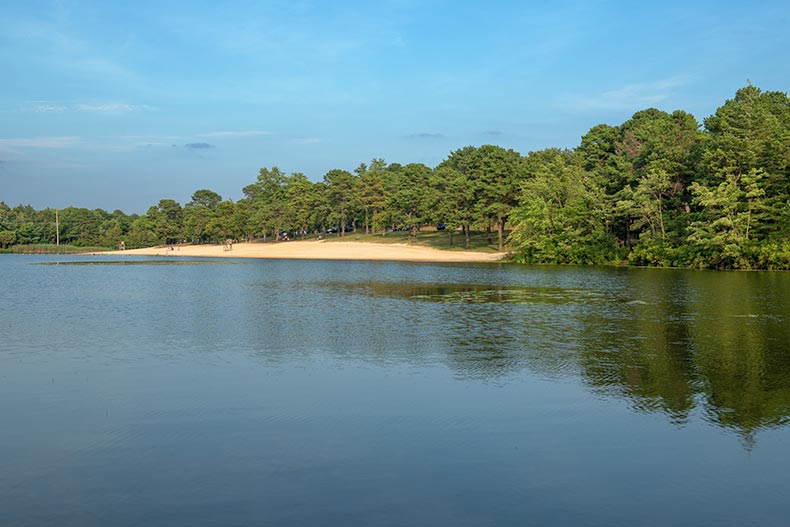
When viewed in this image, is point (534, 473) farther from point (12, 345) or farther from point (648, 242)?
point (648, 242)

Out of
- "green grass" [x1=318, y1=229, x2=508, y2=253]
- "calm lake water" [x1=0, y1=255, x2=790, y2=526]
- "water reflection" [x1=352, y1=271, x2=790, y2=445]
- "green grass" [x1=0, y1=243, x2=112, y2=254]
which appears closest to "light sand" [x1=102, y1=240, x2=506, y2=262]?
"green grass" [x1=318, y1=229, x2=508, y2=253]

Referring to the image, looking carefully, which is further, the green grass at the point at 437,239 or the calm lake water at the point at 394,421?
the green grass at the point at 437,239

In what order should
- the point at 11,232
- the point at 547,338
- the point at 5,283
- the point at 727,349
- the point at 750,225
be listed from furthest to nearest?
the point at 11,232 < the point at 750,225 < the point at 5,283 < the point at 547,338 < the point at 727,349

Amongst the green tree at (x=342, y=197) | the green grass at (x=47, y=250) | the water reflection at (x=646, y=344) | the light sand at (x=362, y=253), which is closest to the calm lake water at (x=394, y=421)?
the water reflection at (x=646, y=344)

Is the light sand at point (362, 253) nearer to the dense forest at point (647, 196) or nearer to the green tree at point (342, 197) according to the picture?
the dense forest at point (647, 196)

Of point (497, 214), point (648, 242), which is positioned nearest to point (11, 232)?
point (497, 214)

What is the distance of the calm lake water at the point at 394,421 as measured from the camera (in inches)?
350

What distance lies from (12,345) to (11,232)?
17977 cm

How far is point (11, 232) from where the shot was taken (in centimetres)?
17650

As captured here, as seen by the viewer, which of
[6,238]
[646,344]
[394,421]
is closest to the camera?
[394,421]

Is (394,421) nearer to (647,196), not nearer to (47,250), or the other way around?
(647,196)

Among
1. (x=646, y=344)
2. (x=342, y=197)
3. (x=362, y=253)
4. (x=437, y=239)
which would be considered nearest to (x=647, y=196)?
(x=362, y=253)

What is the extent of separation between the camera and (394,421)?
508 inches

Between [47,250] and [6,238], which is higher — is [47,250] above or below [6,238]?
below
